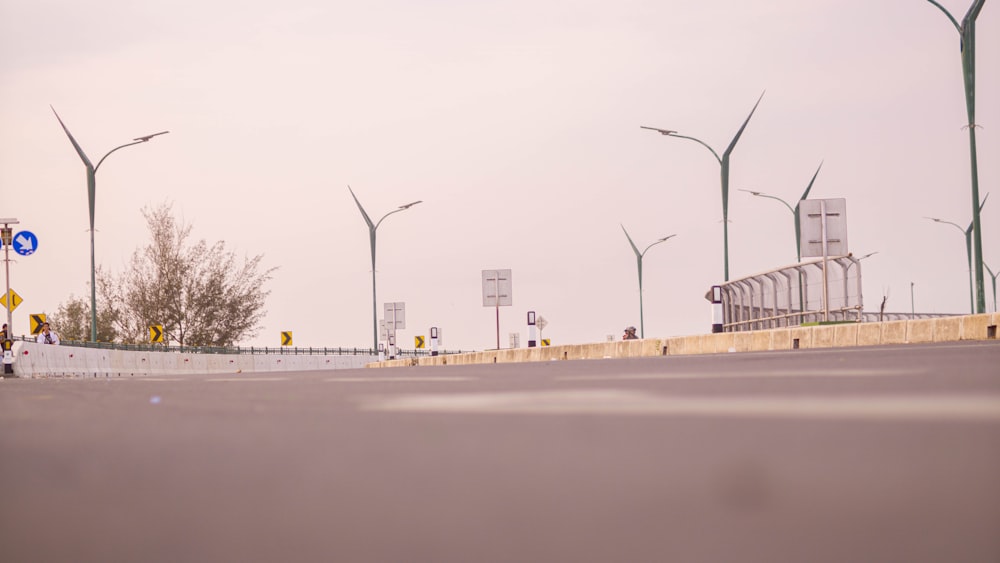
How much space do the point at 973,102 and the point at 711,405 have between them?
23.9 metres

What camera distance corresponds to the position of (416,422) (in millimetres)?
3566

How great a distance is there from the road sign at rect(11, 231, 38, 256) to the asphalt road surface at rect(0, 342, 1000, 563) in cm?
3591

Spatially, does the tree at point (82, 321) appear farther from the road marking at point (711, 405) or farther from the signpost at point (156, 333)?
the road marking at point (711, 405)

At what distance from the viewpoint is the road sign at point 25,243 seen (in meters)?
37.1

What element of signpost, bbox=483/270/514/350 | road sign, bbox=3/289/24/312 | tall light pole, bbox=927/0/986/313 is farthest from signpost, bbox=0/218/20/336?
tall light pole, bbox=927/0/986/313

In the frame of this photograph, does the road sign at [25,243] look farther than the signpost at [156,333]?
No

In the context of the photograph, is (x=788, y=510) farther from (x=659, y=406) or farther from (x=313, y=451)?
(x=659, y=406)

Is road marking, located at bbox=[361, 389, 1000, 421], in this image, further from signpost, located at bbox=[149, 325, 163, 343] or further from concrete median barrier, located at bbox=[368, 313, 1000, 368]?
signpost, located at bbox=[149, 325, 163, 343]

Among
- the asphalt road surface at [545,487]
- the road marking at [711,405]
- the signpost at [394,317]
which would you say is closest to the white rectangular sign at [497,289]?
the signpost at [394,317]

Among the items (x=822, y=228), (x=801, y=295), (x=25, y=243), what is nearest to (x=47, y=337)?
(x=25, y=243)

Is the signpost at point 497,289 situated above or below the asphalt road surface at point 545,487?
above

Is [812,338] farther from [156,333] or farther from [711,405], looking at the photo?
[156,333]

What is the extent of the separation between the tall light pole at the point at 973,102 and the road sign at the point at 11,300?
2688cm

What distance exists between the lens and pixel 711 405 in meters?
3.61
